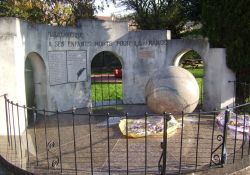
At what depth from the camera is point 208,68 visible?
1186 centimetres

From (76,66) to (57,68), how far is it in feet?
3.02

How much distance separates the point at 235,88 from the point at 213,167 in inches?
233

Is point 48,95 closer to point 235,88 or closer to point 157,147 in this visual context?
point 157,147

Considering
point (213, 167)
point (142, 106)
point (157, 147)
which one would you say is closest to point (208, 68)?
point (142, 106)

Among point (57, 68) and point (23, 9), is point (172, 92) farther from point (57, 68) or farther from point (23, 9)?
point (23, 9)

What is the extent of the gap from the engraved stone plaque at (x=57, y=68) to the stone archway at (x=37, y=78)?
0.31 metres

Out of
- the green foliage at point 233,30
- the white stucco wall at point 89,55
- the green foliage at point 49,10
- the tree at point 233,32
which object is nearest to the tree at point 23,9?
the green foliage at point 49,10

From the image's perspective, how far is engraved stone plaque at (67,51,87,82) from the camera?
12406mm

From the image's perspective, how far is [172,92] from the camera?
359 inches

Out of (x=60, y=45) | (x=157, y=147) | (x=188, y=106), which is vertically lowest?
(x=157, y=147)

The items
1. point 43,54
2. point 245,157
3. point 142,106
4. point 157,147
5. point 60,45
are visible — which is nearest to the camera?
point 245,157

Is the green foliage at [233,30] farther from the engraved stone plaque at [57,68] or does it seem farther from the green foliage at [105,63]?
the green foliage at [105,63]

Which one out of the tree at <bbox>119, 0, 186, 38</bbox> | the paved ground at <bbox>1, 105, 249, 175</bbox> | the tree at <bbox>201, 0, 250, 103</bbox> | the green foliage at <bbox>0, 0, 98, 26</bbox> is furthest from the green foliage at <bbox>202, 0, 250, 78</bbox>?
the tree at <bbox>119, 0, 186, 38</bbox>

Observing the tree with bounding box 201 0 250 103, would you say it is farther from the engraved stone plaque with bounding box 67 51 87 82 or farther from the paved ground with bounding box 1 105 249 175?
the engraved stone plaque with bounding box 67 51 87 82
